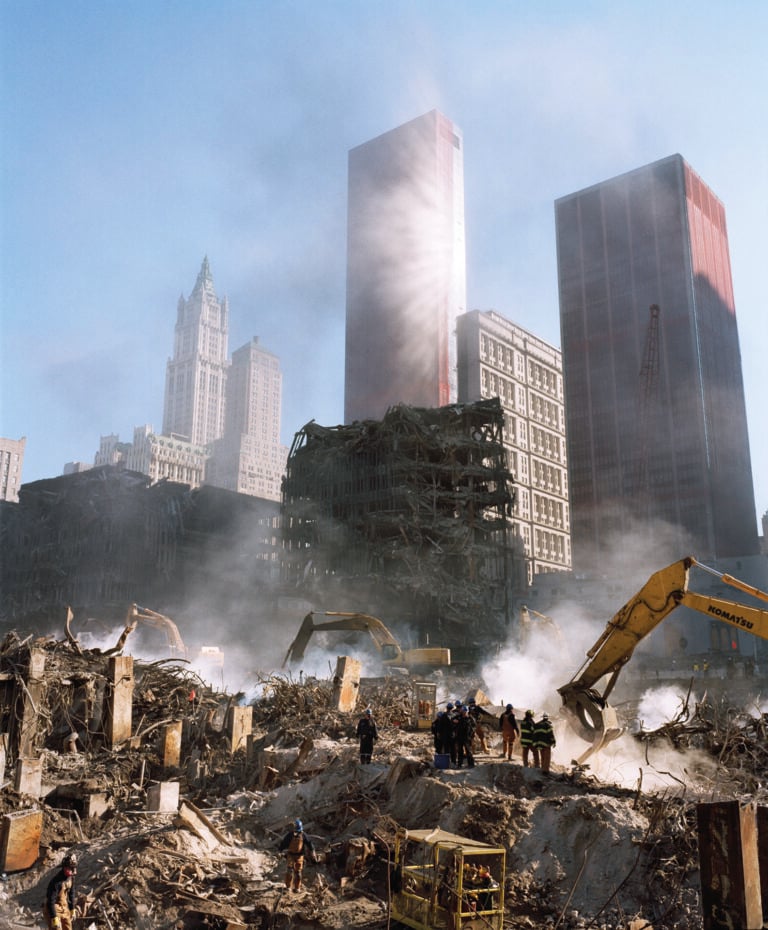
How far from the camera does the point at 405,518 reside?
56344mm

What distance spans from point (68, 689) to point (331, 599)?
36.1 m

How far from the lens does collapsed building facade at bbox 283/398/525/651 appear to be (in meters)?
55.3

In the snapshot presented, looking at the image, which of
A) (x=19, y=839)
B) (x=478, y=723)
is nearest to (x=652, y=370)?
(x=478, y=723)

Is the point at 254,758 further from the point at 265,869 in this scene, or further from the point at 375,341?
the point at 375,341

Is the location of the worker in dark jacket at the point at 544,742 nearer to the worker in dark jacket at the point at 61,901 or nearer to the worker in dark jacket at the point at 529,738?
the worker in dark jacket at the point at 529,738

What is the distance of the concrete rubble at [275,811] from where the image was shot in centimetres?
1289

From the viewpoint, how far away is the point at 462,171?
15975 cm

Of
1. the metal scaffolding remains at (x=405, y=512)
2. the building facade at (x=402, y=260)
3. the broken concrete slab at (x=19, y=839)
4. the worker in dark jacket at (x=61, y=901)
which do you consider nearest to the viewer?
the worker in dark jacket at (x=61, y=901)

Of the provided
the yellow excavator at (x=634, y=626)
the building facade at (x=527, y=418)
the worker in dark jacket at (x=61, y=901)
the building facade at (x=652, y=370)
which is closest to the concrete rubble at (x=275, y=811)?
the yellow excavator at (x=634, y=626)

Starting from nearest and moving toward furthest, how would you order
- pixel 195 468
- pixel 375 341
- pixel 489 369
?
pixel 489 369
pixel 375 341
pixel 195 468

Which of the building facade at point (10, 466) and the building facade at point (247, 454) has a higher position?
the building facade at point (247, 454)

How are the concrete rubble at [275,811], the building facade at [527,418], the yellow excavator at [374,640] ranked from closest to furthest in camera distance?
the concrete rubble at [275,811] < the yellow excavator at [374,640] < the building facade at [527,418]

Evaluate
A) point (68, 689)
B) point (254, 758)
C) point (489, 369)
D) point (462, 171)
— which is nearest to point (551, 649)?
point (254, 758)

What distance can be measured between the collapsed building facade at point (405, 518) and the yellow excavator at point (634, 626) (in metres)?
35.3
